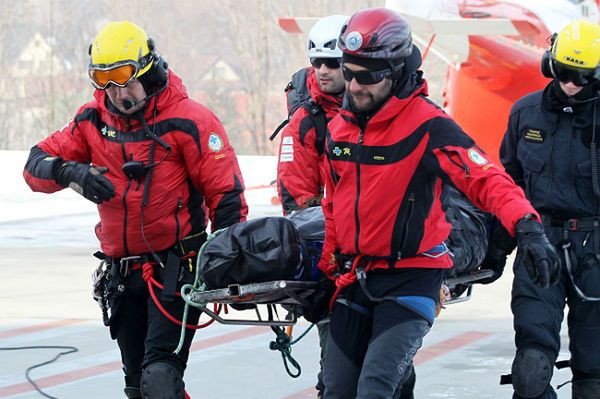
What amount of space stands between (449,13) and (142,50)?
14.7 m

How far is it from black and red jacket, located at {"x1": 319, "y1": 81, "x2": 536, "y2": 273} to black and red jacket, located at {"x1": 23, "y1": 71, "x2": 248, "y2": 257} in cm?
79

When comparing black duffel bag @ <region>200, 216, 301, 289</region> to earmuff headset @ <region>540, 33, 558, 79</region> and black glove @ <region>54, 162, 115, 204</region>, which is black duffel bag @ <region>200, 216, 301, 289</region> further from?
earmuff headset @ <region>540, 33, 558, 79</region>

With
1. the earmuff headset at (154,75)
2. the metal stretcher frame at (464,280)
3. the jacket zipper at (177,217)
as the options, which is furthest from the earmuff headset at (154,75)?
the metal stretcher frame at (464,280)

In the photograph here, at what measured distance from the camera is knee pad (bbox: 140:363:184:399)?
17.3ft

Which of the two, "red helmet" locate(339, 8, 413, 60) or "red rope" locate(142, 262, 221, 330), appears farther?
"red rope" locate(142, 262, 221, 330)

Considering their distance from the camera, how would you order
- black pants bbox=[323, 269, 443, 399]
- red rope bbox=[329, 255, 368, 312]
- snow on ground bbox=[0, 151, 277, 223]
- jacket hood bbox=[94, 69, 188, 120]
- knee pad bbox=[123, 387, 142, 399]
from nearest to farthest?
black pants bbox=[323, 269, 443, 399] < red rope bbox=[329, 255, 368, 312] < jacket hood bbox=[94, 69, 188, 120] < knee pad bbox=[123, 387, 142, 399] < snow on ground bbox=[0, 151, 277, 223]

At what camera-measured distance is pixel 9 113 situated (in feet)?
181

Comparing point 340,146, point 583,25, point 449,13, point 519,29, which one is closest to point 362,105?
point 340,146

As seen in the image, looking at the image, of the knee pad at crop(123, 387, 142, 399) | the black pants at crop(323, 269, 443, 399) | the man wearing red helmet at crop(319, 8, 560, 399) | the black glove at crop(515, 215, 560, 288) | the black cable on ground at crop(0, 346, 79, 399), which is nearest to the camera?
the black glove at crop(515, 215, 560, 288)

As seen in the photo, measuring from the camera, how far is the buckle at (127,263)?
5504mm

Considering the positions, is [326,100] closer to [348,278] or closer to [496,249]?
[496,249]

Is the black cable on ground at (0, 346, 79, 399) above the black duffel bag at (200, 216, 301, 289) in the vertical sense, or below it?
below

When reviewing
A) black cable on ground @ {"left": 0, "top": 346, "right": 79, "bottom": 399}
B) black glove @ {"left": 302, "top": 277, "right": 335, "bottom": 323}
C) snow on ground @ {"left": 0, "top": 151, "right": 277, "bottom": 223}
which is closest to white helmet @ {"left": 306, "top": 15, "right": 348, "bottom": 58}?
black glove @ {"left": 302, "top": 277, "right": 335, "bottom": 323}

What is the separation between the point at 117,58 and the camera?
5.30 meters
